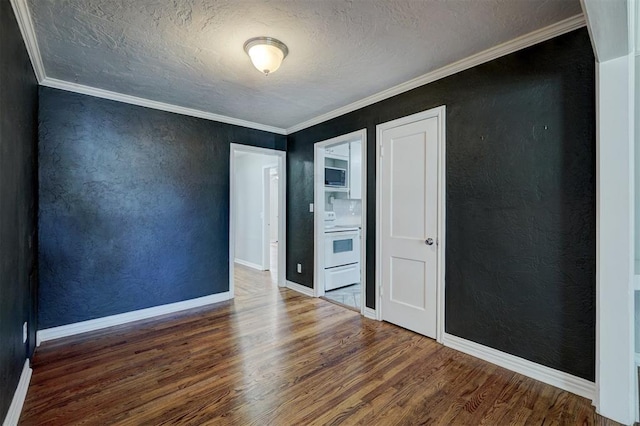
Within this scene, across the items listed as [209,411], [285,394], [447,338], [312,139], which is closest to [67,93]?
[312,139]

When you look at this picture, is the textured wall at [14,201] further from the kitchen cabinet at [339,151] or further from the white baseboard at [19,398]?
the kitchen cabinet at [339,151]

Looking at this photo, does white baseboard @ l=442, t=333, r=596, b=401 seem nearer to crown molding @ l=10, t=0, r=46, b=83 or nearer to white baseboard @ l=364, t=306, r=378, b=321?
white baseboard @ l=364, t=306, r=378, b=321

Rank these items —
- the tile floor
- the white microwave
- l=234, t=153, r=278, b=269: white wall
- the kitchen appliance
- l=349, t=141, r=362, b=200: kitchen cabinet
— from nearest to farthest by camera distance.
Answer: the tile floor
the kitchen appliance
the white microwave
l=349, t=141, r=362, b=200: kitchen cabinet
l=234, t=153, r=278, b=269: white wall

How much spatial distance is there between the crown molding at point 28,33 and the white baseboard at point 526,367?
3904 mm

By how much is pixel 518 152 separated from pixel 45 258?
4.32 m

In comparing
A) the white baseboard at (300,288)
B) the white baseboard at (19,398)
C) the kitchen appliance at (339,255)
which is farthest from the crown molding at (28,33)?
the white baseboard at (300,288)

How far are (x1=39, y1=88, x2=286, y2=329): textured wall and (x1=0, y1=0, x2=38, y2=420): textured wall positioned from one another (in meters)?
0.38

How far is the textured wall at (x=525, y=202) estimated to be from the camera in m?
2.03

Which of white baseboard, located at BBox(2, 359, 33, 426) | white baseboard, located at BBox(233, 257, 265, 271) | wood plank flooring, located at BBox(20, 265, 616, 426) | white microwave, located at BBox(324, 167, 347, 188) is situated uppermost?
white microwave, located at BBox(324, 167, 347, 188)

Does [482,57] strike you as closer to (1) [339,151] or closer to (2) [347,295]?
(1) [339,151]

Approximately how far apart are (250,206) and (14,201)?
4.85m

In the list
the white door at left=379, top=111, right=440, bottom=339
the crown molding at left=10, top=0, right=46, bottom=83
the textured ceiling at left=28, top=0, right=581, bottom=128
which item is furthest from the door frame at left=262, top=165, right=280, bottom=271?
the crown molding at left=10, top=0, right=46, bottom=83

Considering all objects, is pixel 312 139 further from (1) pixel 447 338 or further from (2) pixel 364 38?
(1) pixel 447 338

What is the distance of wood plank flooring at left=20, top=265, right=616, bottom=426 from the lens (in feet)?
6.05
